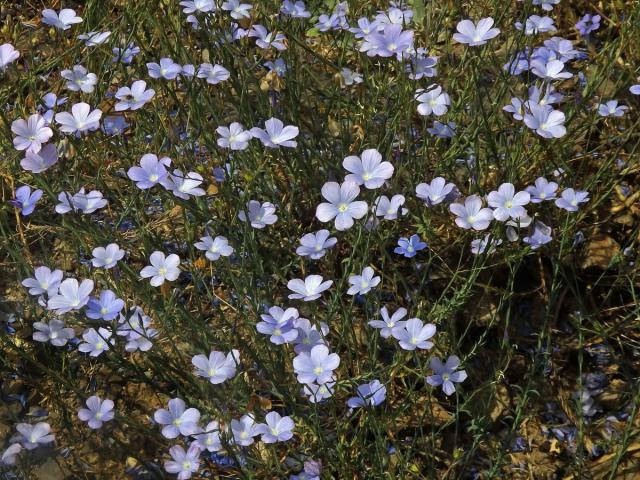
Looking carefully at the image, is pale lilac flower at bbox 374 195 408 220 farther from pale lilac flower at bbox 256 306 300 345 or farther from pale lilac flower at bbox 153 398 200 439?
pale lilac flower at bbox 153 398 200 439

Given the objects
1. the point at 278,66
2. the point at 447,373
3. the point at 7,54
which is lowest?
the point at 447,373

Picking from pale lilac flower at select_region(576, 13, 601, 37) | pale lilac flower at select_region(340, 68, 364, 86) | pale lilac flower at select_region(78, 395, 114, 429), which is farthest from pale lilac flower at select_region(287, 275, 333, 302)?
pale lilac flower at select_region(576, 13, 601, 37)

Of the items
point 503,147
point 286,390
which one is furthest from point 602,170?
point 286,390

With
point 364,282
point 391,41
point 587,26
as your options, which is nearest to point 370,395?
point 364,282

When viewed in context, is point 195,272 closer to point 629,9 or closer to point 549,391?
point 549,391

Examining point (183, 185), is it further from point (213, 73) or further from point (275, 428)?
point (275, 428)
